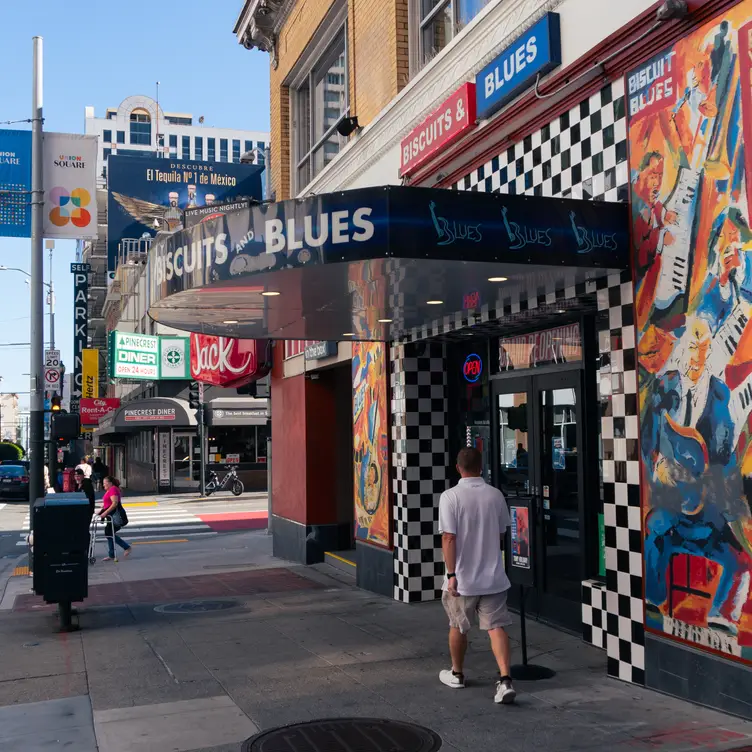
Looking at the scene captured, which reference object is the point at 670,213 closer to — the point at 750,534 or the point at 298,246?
the point at 750,534

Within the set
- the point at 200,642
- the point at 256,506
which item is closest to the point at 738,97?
the point at 200,642

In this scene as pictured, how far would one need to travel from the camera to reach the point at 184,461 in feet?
125

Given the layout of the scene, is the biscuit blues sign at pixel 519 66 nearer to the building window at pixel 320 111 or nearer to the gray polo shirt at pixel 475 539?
the gray polo shirt at pixel 475 539

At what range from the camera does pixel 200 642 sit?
8.82 m

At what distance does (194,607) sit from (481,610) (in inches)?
219

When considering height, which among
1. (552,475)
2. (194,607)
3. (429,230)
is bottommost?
(194,607)

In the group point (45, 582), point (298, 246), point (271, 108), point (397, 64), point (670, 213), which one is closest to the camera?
point (670, 213)

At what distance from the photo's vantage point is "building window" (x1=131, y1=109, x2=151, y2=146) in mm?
142625

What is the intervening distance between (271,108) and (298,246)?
11279 mm

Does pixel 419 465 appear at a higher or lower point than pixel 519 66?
lower

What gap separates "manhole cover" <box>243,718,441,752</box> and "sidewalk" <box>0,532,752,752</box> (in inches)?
4.6

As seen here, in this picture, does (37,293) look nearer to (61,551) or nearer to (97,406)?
(61,551)

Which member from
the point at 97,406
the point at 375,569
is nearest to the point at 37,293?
the point at 375,569

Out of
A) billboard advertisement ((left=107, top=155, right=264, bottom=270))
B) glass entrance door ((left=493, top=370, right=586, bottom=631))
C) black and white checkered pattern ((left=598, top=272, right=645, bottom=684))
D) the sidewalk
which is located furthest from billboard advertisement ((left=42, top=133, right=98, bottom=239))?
billboard advertisement ((left=107, top=155, right=264, bottom=270))
